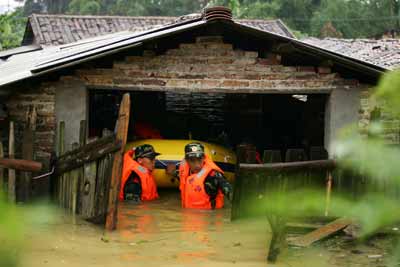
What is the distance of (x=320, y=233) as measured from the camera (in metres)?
6.98

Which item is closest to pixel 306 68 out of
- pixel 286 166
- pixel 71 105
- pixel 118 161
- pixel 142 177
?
pixel 142 177

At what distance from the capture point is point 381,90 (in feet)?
4.90

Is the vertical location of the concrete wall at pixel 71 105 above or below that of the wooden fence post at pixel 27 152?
above

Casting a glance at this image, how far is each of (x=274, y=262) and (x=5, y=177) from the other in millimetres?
3543

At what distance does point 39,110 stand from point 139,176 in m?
1.70

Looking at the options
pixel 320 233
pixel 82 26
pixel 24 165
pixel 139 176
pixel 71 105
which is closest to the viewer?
pixel 24 165

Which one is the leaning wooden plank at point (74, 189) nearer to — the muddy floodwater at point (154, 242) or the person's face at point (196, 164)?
the muddy floodwater at point (154, 242)

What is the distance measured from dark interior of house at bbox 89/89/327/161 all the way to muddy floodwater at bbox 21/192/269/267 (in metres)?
4.28

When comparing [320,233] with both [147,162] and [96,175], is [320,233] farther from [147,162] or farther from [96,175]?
[147,162]

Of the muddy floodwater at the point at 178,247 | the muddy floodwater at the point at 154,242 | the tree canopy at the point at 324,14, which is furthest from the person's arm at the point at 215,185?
the tree canopy at the point at 324,14

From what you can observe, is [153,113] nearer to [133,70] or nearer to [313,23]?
[133,70]

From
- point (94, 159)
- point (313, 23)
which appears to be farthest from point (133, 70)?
point (313, 23)

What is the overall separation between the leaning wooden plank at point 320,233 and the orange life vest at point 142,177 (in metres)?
3.48

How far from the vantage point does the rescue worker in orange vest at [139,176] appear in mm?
9898
